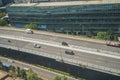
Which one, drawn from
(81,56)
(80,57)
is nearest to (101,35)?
(81,56)

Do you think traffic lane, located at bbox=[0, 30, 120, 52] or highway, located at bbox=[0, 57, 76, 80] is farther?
traffic lane, located at bbox=[0, 30, 120, 52]

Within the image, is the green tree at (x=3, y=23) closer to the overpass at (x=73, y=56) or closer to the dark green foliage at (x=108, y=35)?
the overpass at (x=73, y=56)

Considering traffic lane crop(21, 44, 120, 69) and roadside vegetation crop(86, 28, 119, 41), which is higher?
roadside vegetation crop(86, 28, 119, 41)

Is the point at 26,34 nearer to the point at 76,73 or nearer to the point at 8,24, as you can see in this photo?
the point at 8,24

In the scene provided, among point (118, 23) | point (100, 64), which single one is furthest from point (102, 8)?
point (100, 64)

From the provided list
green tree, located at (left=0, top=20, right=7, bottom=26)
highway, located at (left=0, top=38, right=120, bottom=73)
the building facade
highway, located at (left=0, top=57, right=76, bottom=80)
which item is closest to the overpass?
highway, located at (left=0, top=38, right=120, bottom=73)

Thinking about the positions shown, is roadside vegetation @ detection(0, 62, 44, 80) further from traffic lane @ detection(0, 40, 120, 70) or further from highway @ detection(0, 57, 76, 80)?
traffic lane @ detection(0, 40, 120, 70)

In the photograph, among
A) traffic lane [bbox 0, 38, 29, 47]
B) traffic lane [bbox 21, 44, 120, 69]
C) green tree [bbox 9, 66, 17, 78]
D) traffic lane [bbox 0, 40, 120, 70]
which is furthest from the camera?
traffic lane [bbox 0, 38, 29, 47]

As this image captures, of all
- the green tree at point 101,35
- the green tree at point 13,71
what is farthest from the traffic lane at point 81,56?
the green tree at point 101,35
